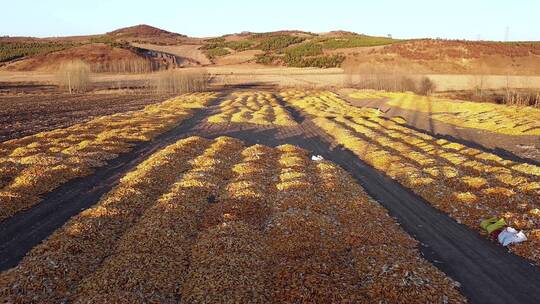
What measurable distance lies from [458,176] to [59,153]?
32519 millimetres

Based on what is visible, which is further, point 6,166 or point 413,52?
point 413,52

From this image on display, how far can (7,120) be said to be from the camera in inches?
2213

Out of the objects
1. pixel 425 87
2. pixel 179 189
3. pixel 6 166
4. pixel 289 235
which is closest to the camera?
pixel 289 235

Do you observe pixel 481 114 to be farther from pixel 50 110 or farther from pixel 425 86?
pixel 50 110

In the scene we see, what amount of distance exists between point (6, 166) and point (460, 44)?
137 m

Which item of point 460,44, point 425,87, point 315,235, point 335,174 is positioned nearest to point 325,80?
point 425,87

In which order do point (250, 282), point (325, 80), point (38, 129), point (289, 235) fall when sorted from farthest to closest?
point (325, 80) → point (38, 129) → point (289, 235) → point (250, 282)

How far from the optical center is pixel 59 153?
36500mm

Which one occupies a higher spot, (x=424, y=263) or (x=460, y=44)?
(x=460, y=44)

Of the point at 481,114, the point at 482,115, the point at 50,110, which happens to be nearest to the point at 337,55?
the point at 481,114

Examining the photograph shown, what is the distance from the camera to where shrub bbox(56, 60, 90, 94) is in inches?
4139

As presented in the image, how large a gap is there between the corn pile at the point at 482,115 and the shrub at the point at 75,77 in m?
74.6

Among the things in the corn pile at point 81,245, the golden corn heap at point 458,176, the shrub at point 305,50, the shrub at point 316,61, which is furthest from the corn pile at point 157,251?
the shrub at point 305,50

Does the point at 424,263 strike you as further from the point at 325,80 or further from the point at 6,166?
the point at 325,80
